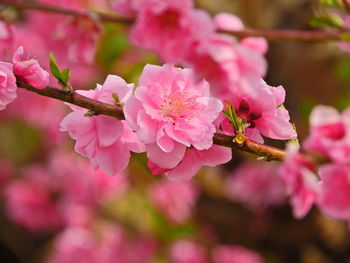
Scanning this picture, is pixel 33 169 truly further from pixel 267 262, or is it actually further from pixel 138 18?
pixel 138 18

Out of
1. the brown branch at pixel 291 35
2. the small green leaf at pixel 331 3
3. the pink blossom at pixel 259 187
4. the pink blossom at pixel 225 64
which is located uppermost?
the pink blossom at pixel 225 64

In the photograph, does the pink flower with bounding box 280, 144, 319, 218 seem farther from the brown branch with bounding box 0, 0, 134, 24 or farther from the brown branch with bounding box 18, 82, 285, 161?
the brown branch with bounding box 0, 0, 134, 24

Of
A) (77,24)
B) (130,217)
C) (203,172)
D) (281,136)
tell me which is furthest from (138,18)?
(130,217)

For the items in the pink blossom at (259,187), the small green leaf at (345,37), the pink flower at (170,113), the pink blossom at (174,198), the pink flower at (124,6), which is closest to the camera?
the pink flower at (170,113)

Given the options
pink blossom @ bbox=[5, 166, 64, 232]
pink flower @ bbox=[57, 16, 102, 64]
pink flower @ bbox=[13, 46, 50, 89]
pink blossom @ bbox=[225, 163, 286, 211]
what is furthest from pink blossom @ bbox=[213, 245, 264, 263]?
pink flower @ bbox=[13, 46, 50, 89]

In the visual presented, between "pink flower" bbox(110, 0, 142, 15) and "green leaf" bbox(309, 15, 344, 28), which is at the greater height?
"green leaf" bbox(309, 15, 344, 28)

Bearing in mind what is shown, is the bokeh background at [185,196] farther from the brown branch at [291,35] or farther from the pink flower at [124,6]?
the brown branch at [291,35]

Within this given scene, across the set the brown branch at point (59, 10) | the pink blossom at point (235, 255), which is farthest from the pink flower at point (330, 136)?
the pink blossom at point (235, 255)
